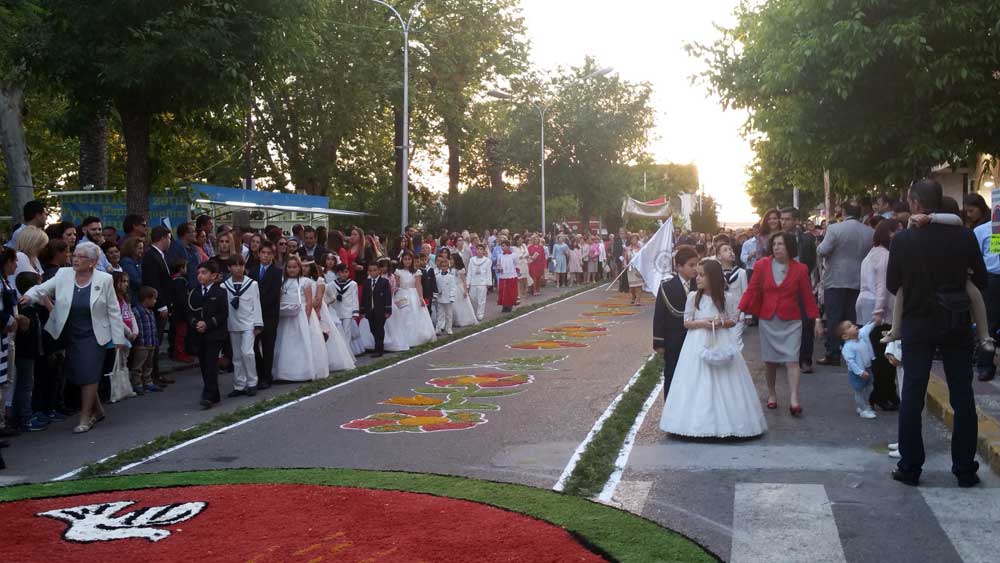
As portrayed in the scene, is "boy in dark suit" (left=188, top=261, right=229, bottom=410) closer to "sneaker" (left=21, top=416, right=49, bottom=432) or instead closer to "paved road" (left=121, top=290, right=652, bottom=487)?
"paved road" (left=121, top=290, right=652, bottom=487)

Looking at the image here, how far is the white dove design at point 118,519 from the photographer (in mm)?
6875

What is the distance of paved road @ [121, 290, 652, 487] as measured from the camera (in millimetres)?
9016

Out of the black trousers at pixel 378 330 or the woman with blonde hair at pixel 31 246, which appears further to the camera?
the black trousers at pixel 378 330

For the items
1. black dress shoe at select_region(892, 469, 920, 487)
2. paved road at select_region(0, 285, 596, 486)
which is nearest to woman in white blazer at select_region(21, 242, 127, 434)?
paved road at select_region(0, 285, 596, 486)

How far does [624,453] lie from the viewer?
364 inches

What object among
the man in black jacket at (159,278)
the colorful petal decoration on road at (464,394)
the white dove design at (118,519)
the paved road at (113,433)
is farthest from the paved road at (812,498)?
the man in black jacket at (159,278)

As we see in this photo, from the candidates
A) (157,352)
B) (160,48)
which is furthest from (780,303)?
(160,48)

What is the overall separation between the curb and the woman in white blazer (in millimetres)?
7802

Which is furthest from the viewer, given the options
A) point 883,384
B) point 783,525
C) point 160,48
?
point 160,48

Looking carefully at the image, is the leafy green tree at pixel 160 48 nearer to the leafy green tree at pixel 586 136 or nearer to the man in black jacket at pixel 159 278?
the man in black jacket at pixel 159 278

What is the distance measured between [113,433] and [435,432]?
10.6 ft

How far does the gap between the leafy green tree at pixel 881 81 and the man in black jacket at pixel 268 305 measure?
362 inches

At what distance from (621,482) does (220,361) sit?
30.7 feet

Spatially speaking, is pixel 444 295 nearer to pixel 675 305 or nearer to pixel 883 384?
pixel 675 305
